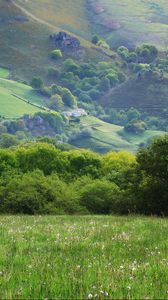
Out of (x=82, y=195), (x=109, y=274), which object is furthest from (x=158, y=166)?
(x=109, y=274)

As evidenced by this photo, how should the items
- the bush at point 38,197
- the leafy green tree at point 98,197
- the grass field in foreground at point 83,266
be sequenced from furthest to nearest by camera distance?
the leafy green tree at point 98,197
the bush at point 38,197
the grass field in foreground at point 83,266

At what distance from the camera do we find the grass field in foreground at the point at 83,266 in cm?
649

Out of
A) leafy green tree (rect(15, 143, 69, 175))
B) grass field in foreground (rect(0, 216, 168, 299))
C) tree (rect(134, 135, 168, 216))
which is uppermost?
grass field in foreground (rect(0, 216, 168, 299))

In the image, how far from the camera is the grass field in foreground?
649 centimetres

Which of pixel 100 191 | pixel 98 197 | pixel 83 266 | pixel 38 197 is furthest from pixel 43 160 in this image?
pixel 83 266

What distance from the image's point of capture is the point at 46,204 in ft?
151

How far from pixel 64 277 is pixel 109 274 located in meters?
0.77

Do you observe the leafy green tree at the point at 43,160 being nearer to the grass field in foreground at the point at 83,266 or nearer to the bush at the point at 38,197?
the bush at the point at 38,197

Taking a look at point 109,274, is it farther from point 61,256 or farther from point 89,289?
point 61,256

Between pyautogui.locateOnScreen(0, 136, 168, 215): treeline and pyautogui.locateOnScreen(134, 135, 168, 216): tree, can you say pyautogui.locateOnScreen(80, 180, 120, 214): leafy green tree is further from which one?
pyautogui.locateOnScreen(134, 135, 168, 216): tree

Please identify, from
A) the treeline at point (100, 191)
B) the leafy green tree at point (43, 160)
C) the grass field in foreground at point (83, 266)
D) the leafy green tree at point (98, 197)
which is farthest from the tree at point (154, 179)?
the leafy green tree at point (43, 160)

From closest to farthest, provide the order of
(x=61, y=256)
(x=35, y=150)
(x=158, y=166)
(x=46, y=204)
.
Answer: (x=61, y=256)
(x=158, y=166)
(x=46, y=204)
(x=35, y=150)

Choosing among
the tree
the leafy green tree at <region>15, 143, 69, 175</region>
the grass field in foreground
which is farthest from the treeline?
the grass field in foreground

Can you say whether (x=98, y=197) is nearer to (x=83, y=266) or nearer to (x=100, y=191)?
(x=100, y=191)
